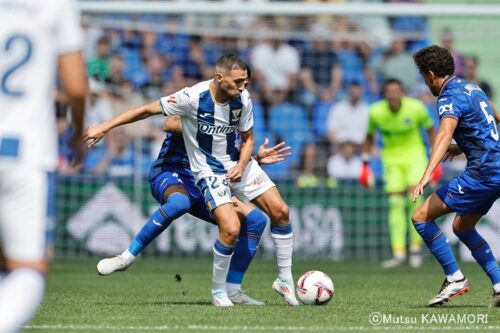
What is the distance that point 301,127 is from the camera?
727 inches

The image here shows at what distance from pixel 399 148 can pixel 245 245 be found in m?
6.42

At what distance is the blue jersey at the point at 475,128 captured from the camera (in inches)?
344

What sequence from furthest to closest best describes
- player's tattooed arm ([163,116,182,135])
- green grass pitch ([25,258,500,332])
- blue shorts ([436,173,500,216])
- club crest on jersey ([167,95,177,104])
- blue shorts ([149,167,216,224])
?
blue shorts ([149,167,216,224]), player's tattooed arm ([163,116,182,135]), club crest on jersey ([167,95,177,104]), blue shorts ([436,173,500,216]), green grass pitch ([25,258,500,332])

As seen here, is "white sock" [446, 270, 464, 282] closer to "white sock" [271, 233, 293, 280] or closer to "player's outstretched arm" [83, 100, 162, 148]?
"white sock" [271, 233, 293, 280]

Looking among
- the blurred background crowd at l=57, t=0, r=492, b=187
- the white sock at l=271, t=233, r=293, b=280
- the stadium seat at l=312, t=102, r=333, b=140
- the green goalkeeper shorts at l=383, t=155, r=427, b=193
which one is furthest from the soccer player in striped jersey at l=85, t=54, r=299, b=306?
the stadium seat at l=312, t=102, r=333, b=140

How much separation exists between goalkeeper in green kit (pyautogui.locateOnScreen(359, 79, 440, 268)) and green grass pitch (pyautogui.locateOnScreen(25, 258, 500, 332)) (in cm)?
116

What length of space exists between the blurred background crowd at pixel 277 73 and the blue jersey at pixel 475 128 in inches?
315

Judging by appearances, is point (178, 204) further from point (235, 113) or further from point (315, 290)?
point (315, 290)

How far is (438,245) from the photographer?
901 centimetres

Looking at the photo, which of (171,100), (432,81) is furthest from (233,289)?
(432,81)

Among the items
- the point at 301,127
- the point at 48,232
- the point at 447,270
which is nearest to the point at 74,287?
the point at 447,270

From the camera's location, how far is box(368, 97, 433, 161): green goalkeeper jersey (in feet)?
49.5

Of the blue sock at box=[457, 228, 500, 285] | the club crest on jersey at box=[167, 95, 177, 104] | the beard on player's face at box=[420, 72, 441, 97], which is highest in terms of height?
the beard on player's face at box=[420, 72, 441, 97]

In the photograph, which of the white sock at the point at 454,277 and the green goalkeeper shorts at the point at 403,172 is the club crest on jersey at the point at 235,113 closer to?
the white sock at the point at 454,277
